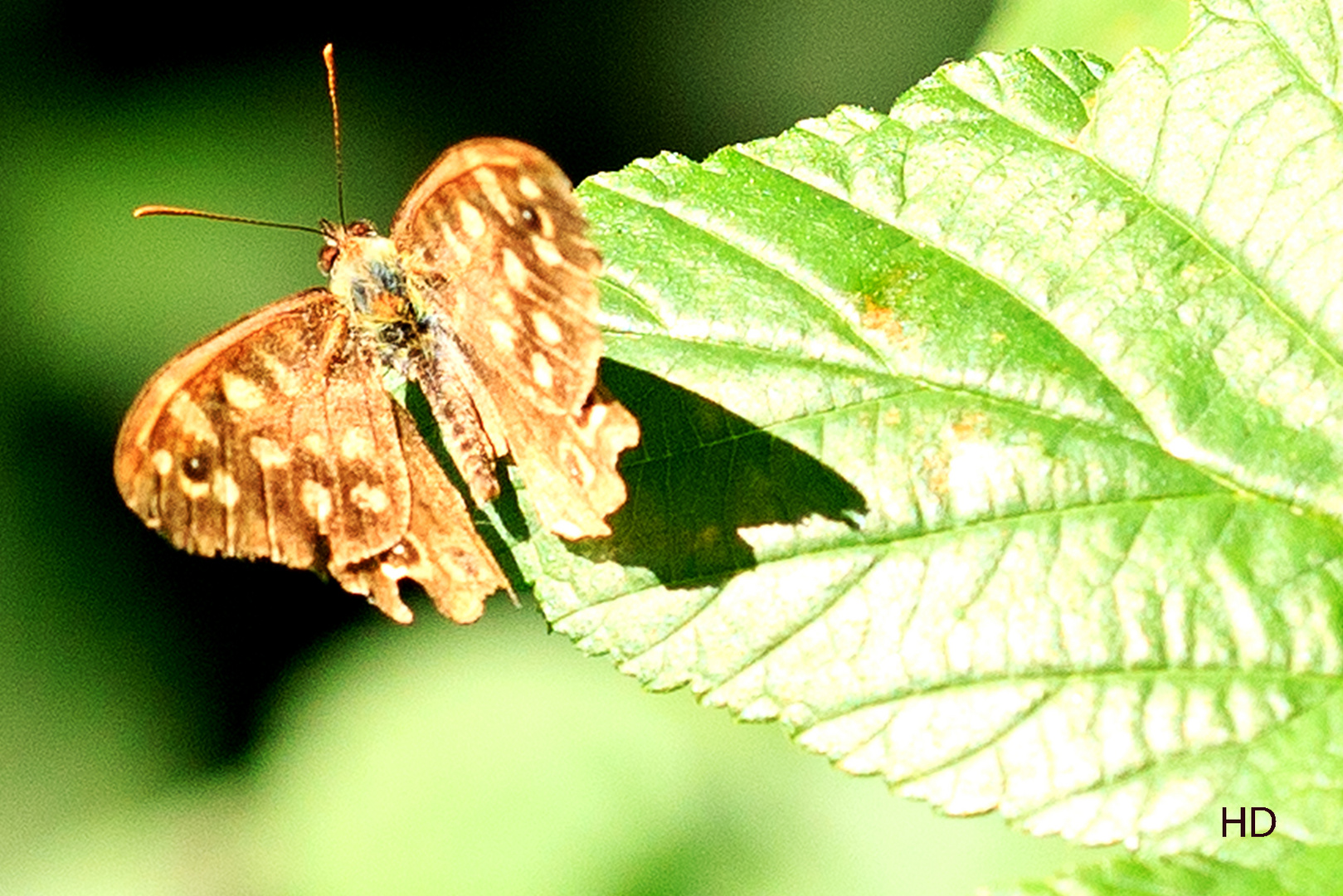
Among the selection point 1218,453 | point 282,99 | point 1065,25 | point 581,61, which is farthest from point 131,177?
point 1218,453

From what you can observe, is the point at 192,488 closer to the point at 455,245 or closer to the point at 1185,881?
the point at 455,245

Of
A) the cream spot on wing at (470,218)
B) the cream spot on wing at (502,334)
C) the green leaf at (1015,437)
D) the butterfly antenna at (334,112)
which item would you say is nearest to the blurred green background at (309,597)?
the butterfly antenna at (334,112)

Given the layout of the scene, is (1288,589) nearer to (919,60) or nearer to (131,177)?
(919,60)

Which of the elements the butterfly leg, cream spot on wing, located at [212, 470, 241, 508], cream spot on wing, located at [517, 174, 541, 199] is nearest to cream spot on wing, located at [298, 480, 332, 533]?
cream spot on wing, located at [212, 470, 241, 508]

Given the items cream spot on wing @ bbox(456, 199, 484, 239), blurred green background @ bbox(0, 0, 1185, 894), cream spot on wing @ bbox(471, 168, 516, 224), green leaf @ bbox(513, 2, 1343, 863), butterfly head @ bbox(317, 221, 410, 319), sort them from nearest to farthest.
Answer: green leaf @ bbox(513, 2, 1343, 863) → cream spot on wing @ bbox(471, 168, 516, 224) → cream spot on wing @ bbox(456, 199, 484, 239) → butterfly head @ bbox(317, 221, 410, 319) → blurred green background @ bbox(0, 0, 1185, 894)

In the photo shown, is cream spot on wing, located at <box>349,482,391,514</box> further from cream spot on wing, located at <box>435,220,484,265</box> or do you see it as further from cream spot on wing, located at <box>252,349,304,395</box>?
cream spot on wing, located at <box>435,220,484,265</box>

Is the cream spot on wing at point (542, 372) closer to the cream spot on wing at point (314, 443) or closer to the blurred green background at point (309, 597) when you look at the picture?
the cream spot on wing at point (314, 443)
